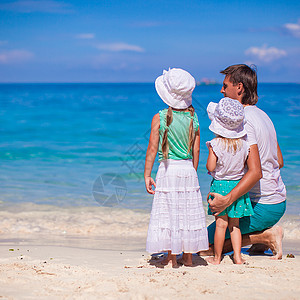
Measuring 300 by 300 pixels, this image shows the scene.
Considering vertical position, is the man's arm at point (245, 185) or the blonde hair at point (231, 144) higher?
the blonde hair at point (231, 144)

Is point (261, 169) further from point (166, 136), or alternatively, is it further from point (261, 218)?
point (166, 136)

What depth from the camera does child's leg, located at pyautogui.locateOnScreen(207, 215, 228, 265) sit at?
11.0 ft

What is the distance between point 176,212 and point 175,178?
0.25m

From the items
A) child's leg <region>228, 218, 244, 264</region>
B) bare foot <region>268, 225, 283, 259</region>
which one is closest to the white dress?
child's leg <region>228, 218, 244, 264</region>

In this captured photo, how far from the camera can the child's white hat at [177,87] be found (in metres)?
3.15

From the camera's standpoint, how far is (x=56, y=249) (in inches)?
156

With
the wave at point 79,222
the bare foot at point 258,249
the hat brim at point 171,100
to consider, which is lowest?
the wave at point 79,222

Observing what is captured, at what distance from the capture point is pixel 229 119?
3.16 metres

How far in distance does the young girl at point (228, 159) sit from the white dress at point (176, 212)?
21 cm

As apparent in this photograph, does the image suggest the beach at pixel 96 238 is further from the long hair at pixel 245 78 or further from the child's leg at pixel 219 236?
the long hair at pixel 245 78

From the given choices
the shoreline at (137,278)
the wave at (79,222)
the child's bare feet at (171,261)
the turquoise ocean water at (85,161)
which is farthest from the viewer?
the turquoise ocean water at (85,161)

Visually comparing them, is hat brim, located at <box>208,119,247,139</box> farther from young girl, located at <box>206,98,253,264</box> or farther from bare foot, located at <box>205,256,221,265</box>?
bare foot, located at <box>205,256,221,265</box>

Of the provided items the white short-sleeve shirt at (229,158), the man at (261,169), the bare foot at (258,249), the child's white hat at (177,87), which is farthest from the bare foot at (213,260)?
the child's white hat at (177,87)

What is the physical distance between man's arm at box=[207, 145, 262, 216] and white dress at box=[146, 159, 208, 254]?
14cm
